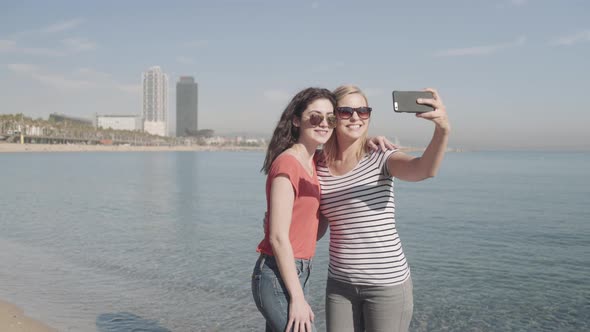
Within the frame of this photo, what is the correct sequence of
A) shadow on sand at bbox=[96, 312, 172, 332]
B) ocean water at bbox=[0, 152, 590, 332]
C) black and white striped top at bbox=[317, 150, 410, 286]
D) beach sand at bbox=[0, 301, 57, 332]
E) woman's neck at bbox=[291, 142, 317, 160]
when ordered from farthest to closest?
ocean water at bbox=[0, 152, 590, 332]
shadow on sand at bbox=[96, 312, 172, 332]
beach sand at bbox=[0, 301, 57, 332]
black and white striped top at bbox=[317, 150, 410, 286]
woman's neck at bbox=[291, 142, 317, 160]

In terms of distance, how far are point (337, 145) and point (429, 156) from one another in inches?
26.9

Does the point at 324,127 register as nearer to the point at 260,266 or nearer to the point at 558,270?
the point at 260,266

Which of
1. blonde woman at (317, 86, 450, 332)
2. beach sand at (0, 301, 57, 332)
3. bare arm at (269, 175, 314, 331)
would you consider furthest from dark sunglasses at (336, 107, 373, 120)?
beach sand at (0, 301, 57, 332)

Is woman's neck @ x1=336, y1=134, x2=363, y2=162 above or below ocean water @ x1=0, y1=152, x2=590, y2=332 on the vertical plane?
above

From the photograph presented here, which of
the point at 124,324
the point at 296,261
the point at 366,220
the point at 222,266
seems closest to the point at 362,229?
the point at 366,220

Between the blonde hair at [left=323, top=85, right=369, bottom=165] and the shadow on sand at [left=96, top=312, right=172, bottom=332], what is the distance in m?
5.37

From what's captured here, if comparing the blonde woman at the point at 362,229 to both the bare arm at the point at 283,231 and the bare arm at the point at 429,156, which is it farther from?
the bare arm at the point at 283,231

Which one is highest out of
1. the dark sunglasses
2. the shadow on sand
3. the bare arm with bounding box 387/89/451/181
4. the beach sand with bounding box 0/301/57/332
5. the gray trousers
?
the dark sunglasses

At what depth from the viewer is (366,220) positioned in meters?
3.16

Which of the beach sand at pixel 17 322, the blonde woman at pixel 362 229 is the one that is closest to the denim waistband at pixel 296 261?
the blonde woman at pixel 362 229

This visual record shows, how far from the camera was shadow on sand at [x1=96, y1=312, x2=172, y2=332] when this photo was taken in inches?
293

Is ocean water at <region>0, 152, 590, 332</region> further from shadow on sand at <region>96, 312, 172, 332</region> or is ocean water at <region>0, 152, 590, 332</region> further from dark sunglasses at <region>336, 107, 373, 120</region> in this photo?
dark sunglasses at <region>336, 107, 373, 120</region>

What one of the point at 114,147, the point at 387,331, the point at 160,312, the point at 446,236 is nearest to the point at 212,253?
the point at 160,312

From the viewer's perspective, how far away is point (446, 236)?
56.2 ft
